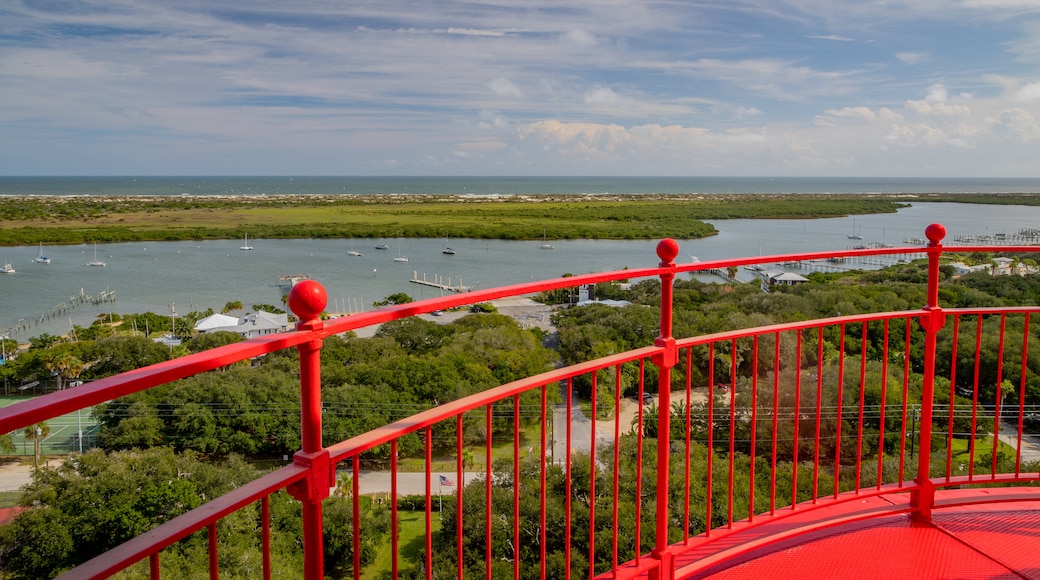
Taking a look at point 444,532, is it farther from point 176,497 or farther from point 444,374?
point 444,374

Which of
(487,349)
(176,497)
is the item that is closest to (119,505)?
(176,497)

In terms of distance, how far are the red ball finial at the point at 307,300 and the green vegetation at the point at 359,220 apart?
7564 centimetres

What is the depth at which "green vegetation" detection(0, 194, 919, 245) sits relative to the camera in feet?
250

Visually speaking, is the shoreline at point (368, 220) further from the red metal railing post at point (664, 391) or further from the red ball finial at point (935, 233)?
the red metal railing post at point (664, 391)

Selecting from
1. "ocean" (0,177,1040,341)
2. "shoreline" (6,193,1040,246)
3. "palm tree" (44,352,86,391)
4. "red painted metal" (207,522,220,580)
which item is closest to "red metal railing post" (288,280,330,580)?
"red painted metal" (207,522,220,580)

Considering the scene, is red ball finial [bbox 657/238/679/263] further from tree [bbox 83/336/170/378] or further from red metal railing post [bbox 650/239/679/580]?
tree [bbox 83/336/170/378]

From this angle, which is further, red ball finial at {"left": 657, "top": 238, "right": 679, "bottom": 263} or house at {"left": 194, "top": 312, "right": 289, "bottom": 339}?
house at {"left": 194, "top": 312, "right": 289, "bottom": 339}

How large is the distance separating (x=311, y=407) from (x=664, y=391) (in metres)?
1.43

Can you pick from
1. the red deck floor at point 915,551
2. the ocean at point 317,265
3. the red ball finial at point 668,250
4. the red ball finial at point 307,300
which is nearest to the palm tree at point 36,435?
the ocean at point 317,265

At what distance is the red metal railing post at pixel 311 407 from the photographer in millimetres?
1430

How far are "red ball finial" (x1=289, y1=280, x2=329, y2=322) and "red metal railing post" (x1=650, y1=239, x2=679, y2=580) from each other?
4.08ft

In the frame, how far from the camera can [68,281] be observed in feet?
156

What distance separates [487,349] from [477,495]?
10.7m

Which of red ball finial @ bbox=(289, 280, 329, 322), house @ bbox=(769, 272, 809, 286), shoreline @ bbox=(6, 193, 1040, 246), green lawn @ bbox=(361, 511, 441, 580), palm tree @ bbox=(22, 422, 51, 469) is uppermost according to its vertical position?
red ball finial @ bbox=(289, 280, 329, 322)
